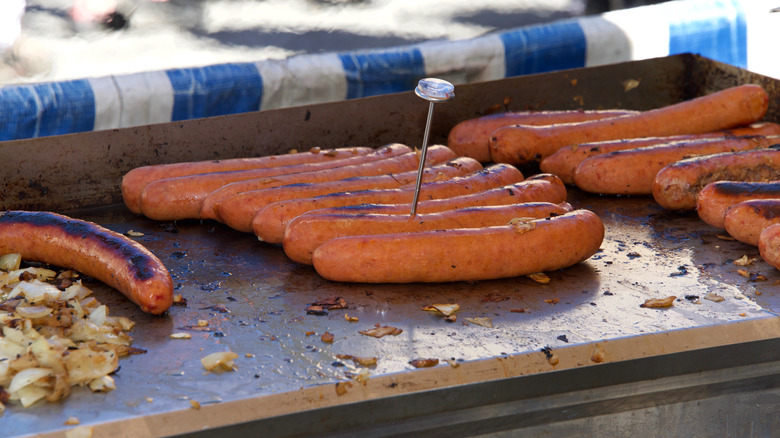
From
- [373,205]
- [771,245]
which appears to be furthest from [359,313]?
[771,245]

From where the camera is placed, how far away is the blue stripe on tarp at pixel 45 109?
4.52m

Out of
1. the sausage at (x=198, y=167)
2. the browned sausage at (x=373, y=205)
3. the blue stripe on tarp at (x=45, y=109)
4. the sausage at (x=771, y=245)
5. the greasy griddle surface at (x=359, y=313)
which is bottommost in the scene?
the greasy griddle surface at (x=359, y=313)

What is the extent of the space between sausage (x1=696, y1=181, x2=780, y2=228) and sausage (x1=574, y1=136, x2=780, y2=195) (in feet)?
1.42

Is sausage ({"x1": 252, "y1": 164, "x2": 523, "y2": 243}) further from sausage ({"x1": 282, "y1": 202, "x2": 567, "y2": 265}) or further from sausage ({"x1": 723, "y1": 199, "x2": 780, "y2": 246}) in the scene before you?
sausage ({"x1": 723, "y1": 199, "x2": 780, "y2": 246})

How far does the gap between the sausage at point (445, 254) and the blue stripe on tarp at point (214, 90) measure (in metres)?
2.32

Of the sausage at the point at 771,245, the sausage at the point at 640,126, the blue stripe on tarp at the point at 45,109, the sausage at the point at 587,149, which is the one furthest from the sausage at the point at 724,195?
the blue stripe on tarp at the point at 45,109

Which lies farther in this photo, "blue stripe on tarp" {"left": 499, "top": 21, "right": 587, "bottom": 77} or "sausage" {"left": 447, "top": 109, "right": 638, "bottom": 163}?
"blue stripe on tarp" {"left": 499, "top": 21, "right": 587, "bottom": 77}

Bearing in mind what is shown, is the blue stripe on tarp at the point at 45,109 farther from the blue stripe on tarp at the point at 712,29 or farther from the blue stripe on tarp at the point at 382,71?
the blue stripe on tarp at the point at 712,29

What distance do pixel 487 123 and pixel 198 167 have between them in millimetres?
1718

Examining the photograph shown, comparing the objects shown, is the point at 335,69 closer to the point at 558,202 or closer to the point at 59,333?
the point at 558,202

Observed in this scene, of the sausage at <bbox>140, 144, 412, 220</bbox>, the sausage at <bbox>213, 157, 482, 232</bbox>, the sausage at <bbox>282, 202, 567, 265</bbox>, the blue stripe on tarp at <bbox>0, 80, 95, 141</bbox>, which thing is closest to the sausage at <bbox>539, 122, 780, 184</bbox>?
the sausage at <bbox>213, 157, 482, 232</bbox>

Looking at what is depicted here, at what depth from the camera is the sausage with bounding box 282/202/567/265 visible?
3.11m

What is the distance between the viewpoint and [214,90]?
492 centimetres

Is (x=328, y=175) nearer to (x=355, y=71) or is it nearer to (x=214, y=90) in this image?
(x=214, y=90)
